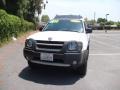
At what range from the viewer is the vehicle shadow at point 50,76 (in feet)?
26.0

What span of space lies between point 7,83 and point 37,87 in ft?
2.83

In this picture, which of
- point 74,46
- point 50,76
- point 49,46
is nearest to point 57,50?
point 49,46

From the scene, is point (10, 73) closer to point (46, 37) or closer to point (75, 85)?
point (46, 37)

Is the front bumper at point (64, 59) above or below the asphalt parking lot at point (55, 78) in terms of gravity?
above

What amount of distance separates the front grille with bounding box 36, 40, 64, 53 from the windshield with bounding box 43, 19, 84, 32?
181 cm

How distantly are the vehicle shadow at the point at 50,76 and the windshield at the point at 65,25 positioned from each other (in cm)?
148

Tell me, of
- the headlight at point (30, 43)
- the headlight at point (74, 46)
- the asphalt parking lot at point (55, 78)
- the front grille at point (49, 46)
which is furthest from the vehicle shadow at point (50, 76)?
the headlight at point (74, 46)

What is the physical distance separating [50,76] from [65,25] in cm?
225

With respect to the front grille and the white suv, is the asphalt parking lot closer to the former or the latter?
the white suv

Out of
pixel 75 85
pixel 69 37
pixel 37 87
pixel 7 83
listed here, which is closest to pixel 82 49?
pixel 69 37

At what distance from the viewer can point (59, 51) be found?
7.87 m

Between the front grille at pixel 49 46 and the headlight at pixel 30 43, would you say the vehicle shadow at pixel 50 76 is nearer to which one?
the front grille at pixel 49 46

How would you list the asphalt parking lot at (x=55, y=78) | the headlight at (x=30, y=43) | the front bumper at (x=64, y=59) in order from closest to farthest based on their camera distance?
the asphalt parking lot at (x=55, y=78)
the front bumper at (x=64, y=59)
the headlight at (x=30, y=43)

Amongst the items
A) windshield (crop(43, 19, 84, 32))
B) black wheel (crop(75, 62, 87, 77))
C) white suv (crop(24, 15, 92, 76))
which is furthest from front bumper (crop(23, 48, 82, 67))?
windshield (crop(43, 19, 84, 32))
